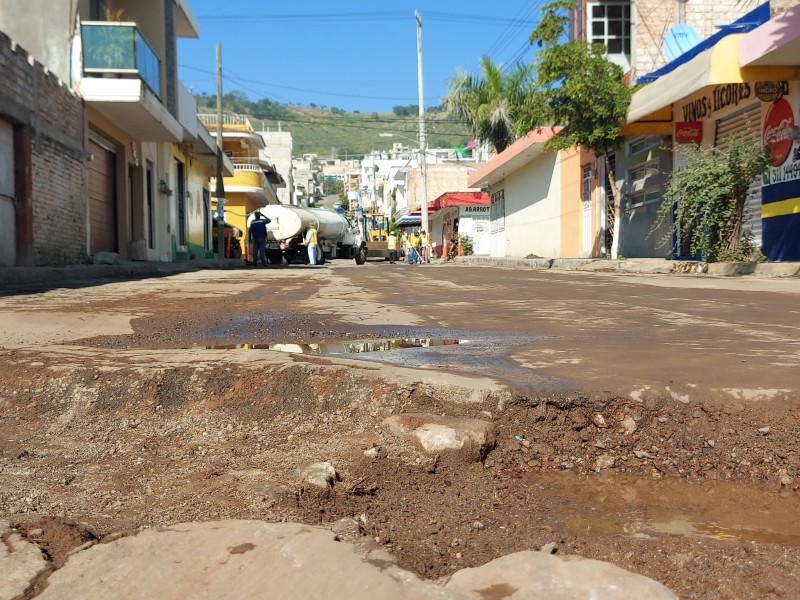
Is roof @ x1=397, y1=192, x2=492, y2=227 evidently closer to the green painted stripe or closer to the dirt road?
the green painted stripe

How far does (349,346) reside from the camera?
15.0 ft

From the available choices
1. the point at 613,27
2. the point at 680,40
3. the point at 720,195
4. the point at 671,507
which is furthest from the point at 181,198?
the point at 671,507

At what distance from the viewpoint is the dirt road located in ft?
6.46

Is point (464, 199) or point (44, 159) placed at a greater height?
point (464, 199)

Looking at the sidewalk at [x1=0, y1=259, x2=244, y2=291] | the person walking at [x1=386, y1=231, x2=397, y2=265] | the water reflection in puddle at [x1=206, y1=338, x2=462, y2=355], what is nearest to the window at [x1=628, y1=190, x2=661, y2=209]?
the sidewalk at [x1=0, y1=259, x2=244, y2=291]

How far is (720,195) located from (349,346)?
10.4m

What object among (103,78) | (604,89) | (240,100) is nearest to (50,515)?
(103,78)

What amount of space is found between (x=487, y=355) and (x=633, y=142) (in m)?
18.7

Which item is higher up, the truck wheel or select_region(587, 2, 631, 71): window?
select_region(587, 2, 631, 71): window

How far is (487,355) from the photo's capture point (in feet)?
13.5

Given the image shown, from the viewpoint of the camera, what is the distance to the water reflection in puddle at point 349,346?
4.36 meters

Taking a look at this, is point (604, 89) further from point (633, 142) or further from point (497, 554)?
point (497, 554)

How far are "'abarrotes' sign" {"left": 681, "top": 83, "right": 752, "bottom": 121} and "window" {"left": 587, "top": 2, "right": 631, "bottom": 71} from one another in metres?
7.09

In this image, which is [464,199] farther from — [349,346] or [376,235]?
[349,346]
